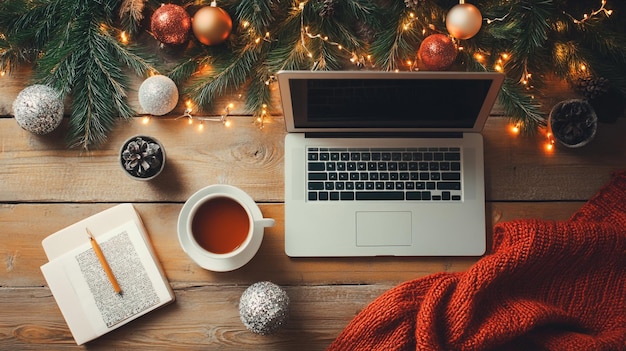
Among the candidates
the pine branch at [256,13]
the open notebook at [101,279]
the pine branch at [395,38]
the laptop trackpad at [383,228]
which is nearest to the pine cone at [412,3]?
the pine branch at [395,38]

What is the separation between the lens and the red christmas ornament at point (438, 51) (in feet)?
3.33

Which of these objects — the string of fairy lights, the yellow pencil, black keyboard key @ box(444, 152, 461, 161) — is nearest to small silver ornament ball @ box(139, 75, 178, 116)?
the string of fairy lights

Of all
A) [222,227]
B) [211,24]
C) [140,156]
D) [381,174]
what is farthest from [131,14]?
[381,174]

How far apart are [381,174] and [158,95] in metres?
0.41

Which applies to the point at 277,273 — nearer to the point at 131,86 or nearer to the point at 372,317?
the point at 372,317

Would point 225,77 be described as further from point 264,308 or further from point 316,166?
point 264,308

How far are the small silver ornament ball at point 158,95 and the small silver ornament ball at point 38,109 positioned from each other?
0.48ft

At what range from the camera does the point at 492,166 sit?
1.07 m

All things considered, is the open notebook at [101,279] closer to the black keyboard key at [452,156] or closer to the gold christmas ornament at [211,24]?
the gold christmas ornament at [211,24]

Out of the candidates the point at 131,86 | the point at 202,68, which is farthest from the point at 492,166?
the point at 131,86

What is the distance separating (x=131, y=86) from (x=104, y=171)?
0.53 feet

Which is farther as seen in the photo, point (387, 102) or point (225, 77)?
point (225, 77)

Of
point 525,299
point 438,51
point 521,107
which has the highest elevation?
point 438,51

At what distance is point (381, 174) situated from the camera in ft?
3.38
